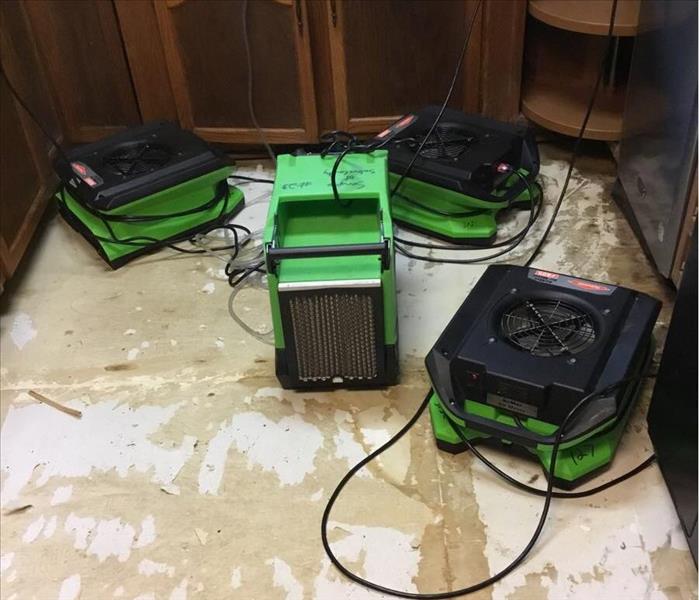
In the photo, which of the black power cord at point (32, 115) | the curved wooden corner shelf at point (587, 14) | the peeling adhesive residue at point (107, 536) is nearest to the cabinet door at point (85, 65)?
the black power cord at point (32, 115)

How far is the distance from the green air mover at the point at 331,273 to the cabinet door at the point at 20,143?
0.65 metres

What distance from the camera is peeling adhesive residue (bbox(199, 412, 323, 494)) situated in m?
1.32

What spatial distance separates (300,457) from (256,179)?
0.93 meters

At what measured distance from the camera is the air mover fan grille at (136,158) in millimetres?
1810

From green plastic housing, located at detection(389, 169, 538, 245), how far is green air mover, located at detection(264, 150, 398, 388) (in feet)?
0.85

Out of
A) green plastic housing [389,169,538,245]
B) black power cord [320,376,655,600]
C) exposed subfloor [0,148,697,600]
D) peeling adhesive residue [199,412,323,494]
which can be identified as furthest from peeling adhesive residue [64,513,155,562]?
green plastic housing [389,169,538,245]

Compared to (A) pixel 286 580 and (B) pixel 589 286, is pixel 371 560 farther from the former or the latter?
(B) pixel 589 286

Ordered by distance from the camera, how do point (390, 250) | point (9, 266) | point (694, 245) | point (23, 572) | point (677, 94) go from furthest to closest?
point (9, 266) → point (677, 94) → point (390, 250) → point (23, 572) → point (694, 245)

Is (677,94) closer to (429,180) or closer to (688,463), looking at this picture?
(429,180)

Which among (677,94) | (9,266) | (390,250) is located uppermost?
(677,94)

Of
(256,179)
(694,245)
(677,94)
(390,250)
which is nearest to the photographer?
(694,245)

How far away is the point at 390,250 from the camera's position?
131cm

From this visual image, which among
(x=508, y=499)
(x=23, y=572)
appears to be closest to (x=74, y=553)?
(x=23, y=572)

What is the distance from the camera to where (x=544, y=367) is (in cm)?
120
